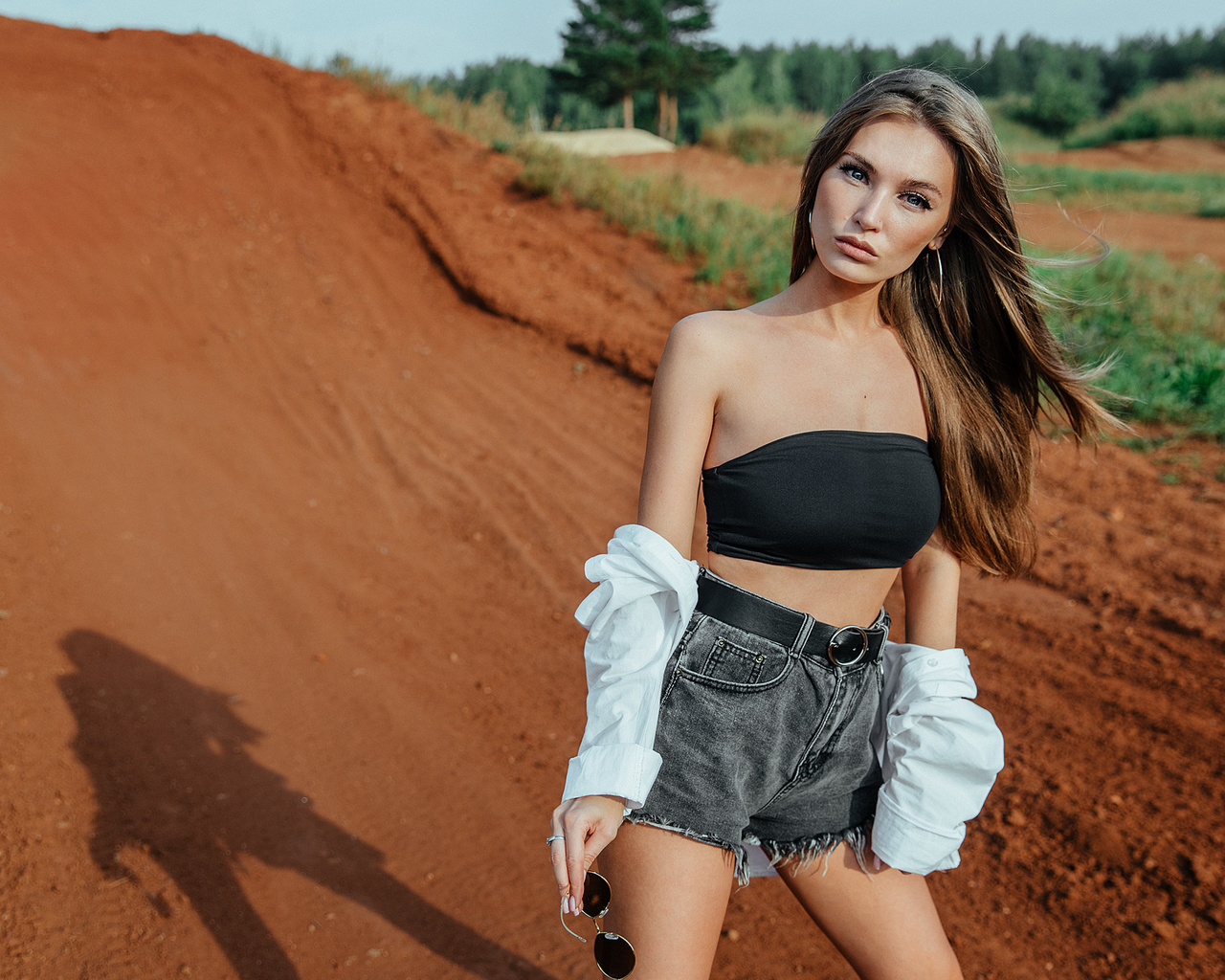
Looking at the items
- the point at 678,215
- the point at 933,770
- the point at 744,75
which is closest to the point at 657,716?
the point at 933,770

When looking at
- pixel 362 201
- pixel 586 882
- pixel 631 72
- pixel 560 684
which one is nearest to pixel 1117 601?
pixel 560 684

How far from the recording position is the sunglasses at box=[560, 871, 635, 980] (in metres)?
1.49

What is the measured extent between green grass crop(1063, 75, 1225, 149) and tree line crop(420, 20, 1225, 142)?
14.3 ft

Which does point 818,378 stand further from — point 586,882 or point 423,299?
point 423,299

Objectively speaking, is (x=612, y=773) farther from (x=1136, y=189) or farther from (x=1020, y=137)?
(x=1020, y=137)

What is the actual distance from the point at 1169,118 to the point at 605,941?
28.8m

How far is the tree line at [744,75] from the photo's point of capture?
3350 centimetres

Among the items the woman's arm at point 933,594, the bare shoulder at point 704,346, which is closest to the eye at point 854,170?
the bare shoulder at point 704,346

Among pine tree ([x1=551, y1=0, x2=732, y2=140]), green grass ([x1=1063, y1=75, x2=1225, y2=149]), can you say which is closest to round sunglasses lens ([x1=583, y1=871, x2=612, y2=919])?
green grass ([x1=1063, y1=75, x2=1225, y2=149])

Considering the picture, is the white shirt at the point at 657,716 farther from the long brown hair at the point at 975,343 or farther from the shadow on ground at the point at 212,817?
the shadow on ground at the point at 212,817

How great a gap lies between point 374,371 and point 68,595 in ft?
9.88

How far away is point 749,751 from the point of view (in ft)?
5.29

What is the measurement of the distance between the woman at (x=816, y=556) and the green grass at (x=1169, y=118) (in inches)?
1049

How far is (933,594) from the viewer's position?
187cm
